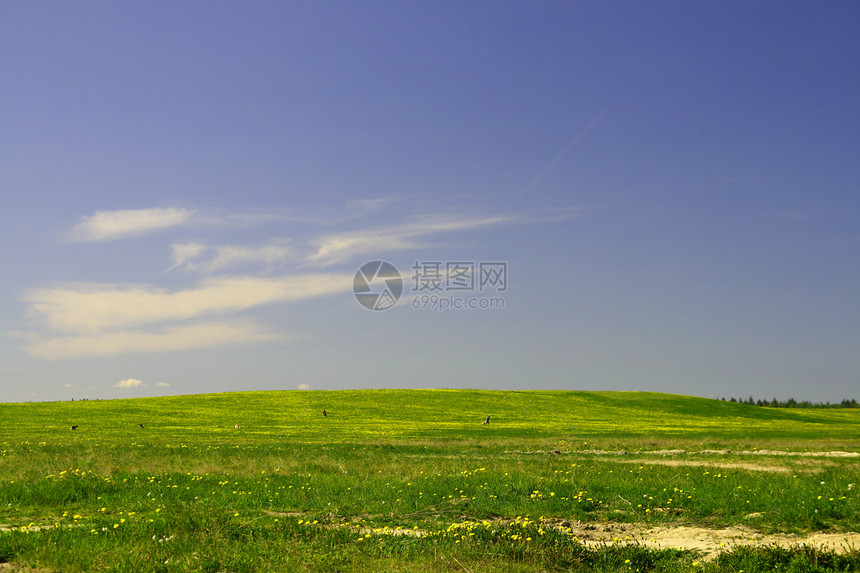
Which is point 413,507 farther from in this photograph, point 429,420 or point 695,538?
point 429,420

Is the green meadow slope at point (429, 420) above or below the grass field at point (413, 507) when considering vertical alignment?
below

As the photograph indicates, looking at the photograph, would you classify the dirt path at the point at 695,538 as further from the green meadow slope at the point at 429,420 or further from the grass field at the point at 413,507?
the green meadow slope at the point at 429,420

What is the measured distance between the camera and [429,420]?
5547cm

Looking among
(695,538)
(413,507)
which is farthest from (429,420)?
(695,538)

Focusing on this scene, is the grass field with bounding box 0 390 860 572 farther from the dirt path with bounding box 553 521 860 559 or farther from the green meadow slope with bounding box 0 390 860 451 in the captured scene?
the green meadow slope with bounding box 0 390 860 451

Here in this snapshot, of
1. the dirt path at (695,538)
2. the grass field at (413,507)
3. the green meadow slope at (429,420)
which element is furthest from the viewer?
the green meadow slope at (429,420)

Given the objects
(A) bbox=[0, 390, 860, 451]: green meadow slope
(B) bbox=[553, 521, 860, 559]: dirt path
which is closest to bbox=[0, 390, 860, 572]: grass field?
(B) bbox=[553, 521, 860, 559]: dirt path

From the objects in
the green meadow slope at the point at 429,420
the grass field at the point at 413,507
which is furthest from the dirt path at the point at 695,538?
the green meadow slope at the point at 429,420

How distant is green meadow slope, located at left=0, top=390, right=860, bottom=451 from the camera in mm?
39688

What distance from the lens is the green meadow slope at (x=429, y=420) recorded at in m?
39.7

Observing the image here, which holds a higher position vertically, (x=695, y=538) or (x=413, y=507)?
(x=695, y=538)

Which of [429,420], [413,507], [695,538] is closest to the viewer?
[695,538]

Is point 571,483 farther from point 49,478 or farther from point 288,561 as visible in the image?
point 49,478

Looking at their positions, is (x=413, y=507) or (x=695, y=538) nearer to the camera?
(x=695, y=538)
